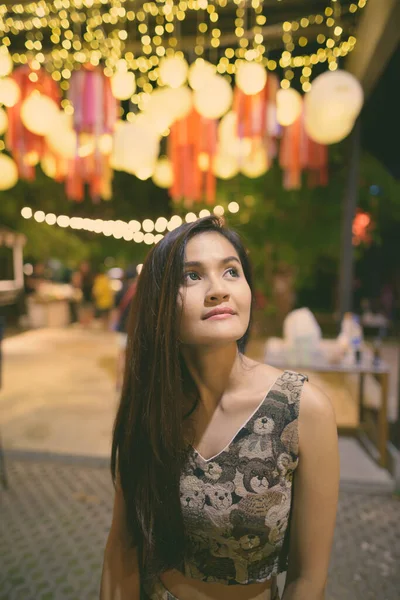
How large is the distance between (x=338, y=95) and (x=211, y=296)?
9.68 ft

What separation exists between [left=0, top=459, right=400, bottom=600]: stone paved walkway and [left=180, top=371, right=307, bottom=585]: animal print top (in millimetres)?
1563

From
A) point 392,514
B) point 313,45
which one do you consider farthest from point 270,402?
point 313,45

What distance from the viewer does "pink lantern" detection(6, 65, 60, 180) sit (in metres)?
4.11

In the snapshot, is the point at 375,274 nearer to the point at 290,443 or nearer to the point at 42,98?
the point at 42,98

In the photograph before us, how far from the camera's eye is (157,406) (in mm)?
1200

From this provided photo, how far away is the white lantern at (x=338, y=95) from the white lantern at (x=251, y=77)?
611 mm

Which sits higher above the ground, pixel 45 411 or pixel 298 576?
pixel 298 576

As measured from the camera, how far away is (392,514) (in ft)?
9.80

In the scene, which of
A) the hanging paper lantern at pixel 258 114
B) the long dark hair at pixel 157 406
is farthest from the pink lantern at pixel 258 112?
the long dark hair at pixel 157 406

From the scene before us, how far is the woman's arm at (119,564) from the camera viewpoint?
4.26ft

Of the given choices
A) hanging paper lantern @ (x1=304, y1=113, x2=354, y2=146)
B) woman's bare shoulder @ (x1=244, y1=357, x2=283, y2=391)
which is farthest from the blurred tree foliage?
woman's bare shoulder @ (x1=244, y1=357, x2=283, y2=391)

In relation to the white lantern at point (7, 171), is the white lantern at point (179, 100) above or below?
above

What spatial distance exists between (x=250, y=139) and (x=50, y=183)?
9.11 meters

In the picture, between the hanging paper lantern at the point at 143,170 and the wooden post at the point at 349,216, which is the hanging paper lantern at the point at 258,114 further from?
the wooden post at the point at 349,216
